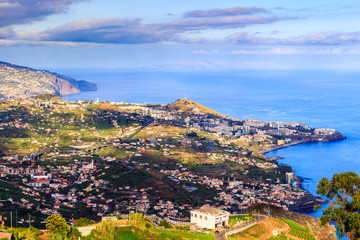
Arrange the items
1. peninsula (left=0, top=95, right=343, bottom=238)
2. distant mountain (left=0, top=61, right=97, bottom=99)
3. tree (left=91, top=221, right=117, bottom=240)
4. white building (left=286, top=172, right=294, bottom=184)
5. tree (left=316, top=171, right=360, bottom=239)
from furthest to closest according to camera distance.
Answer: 1. distant mountain (left=0, top=61, right=97, bottom=99)
2. white building (left=286, top=172, right=294, bottom=184)
3. peninsula (left=0, top=95, right=343, bottom=238)
4. tree (left=91, top=221, right=117, bottom=240)
5. tree (left=316, top=171, right=360, bottom=239)

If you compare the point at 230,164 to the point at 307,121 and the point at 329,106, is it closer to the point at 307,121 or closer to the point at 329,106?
the point at 307,121

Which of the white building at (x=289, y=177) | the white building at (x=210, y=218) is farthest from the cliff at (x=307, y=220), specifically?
the white building at (x=289, y=177)

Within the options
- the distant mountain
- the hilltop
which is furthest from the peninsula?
the distant mountain

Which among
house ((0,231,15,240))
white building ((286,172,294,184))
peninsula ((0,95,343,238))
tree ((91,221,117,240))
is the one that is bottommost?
white building ((286,172,294,184))

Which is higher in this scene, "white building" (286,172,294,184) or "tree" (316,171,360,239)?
"tree" (316,171,360,239)

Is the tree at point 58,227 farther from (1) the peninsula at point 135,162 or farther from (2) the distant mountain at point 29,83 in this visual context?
(2) the distant mountain at point 29,83

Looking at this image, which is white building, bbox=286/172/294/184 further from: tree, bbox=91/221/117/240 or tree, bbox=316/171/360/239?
tree, bbox=91/221/117/240

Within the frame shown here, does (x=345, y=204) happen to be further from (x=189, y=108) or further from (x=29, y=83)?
(x=29, y=83)
